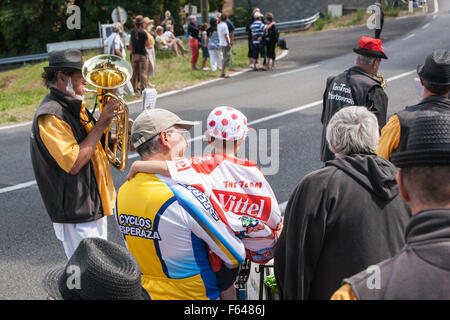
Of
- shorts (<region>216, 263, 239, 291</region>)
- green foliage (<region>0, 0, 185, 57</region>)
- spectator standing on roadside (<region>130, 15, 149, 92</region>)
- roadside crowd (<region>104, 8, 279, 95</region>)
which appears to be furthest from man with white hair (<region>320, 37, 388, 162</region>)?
green foliage (<region>0, 0, 185, 57</region>)

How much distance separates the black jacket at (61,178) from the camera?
383cm

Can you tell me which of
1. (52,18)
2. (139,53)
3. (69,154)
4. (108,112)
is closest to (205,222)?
(69,154)

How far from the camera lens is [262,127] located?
1062cm

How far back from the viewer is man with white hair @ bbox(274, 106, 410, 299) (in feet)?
9.13

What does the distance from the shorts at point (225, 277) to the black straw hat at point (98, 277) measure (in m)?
0.85

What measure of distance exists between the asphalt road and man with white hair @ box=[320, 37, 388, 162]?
1.75m

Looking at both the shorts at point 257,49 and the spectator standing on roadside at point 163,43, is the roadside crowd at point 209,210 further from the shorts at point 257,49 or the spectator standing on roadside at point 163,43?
the spectator standing on roadside at point 163,43

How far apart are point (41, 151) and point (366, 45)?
3298 mm

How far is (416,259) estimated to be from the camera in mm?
1770

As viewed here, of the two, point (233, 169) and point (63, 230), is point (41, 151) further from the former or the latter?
point (233, 169)

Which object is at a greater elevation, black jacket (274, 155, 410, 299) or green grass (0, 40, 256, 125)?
black jacket (274, 155, 410, 299)

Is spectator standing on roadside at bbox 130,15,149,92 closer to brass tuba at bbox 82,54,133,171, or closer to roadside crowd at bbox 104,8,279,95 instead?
roadside crowd at bbox 104,8,279,95

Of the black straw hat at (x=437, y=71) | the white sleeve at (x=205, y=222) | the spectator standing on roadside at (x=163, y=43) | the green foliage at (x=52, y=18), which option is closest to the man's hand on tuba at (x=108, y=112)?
the white sleeve at (x=205, y=222)
